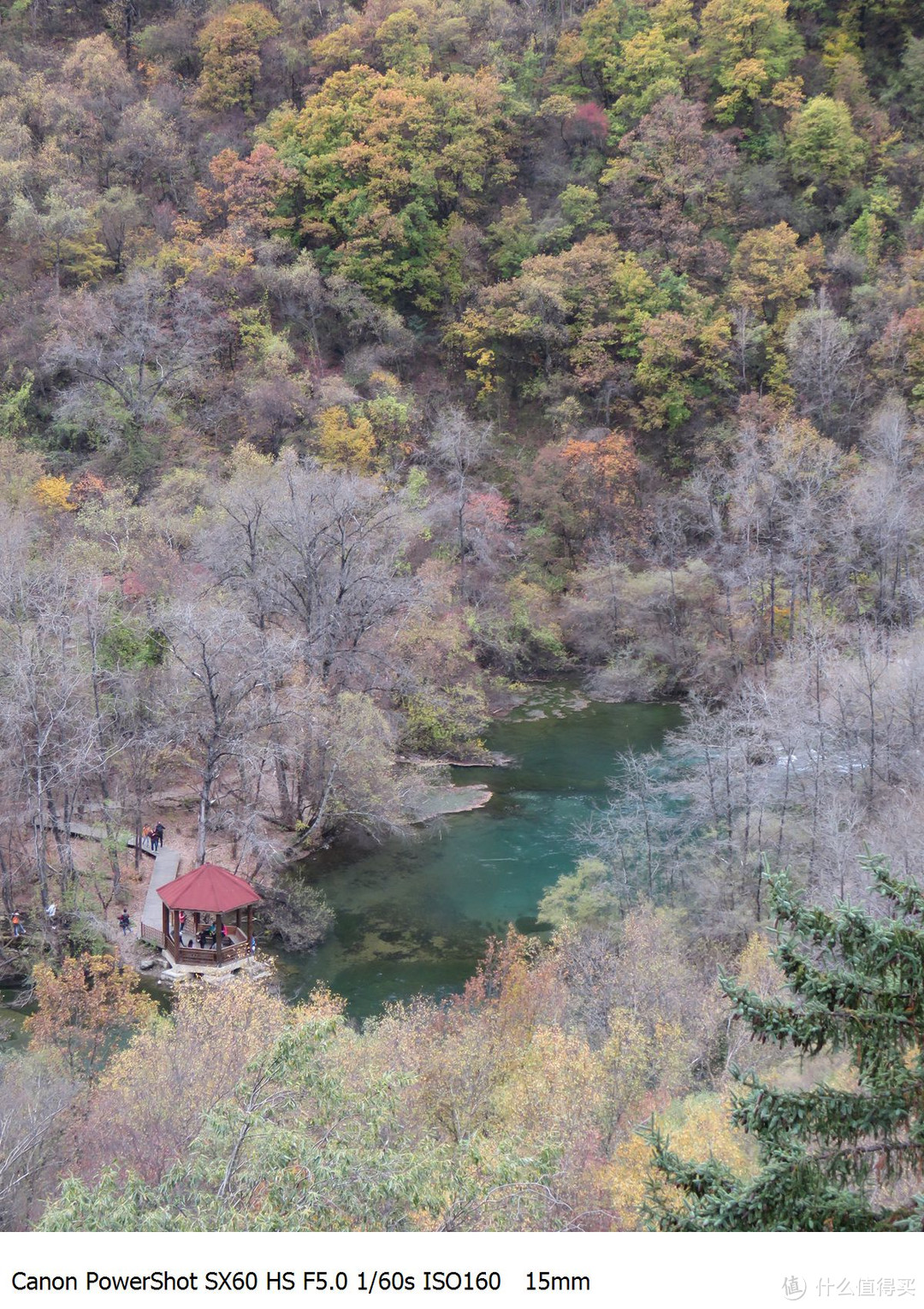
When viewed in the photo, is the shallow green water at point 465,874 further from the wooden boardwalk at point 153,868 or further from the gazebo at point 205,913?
the wooden boardwalk at point 153,868

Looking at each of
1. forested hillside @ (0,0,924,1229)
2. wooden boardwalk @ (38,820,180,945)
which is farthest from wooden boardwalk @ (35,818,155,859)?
forested hillside @ (0,0,924,1229)

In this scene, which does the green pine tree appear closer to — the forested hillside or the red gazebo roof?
the forested hillside

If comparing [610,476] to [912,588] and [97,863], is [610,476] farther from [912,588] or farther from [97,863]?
[97,863]

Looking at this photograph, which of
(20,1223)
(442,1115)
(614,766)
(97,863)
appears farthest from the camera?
(614,766)

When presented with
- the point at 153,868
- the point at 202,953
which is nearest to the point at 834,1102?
the point at 202,953

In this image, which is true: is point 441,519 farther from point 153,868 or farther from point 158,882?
point 158,882

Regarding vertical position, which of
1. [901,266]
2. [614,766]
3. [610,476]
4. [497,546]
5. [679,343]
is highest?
[901,266]

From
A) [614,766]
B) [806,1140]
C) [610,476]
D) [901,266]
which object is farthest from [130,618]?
[901,266]

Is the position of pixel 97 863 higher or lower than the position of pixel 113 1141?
lower
